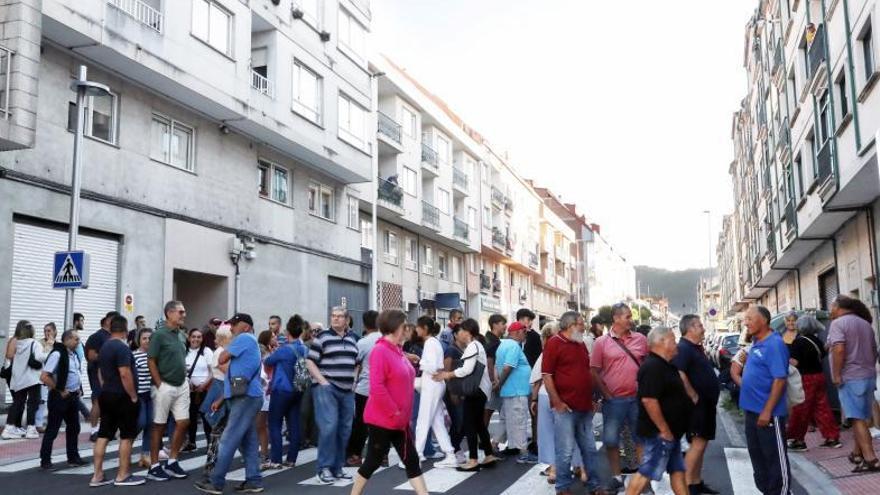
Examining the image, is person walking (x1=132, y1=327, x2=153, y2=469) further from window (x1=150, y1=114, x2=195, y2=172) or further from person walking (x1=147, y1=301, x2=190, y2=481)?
window (x1=150, y1=114, x2=195, y2=172)

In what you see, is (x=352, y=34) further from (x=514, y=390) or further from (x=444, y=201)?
(x=514, y=390)

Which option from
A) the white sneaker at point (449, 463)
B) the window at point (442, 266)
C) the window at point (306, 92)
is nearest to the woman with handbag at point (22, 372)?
the white sneaker at point (449, 463)

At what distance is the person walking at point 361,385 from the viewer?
32.1 ft

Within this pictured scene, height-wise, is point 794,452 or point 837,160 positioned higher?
point 837,160

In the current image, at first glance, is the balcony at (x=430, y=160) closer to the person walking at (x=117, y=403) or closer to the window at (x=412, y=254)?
the window at (x=412, y=254)

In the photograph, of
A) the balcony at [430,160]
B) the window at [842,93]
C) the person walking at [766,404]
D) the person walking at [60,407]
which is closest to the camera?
the person walking at [766,404]

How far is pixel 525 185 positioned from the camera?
59.2 metres

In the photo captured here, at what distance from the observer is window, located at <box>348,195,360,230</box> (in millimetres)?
28141

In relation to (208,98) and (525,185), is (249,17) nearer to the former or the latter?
(208,98)

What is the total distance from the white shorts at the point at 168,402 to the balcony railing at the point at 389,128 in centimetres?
2337

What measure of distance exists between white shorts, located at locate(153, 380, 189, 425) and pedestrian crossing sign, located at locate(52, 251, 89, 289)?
16.1ft

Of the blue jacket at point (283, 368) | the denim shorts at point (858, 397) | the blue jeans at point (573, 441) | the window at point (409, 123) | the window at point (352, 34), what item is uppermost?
the window at point (352, 34)

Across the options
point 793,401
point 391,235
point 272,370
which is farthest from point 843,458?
point 391,235

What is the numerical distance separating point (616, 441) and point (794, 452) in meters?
4.06
